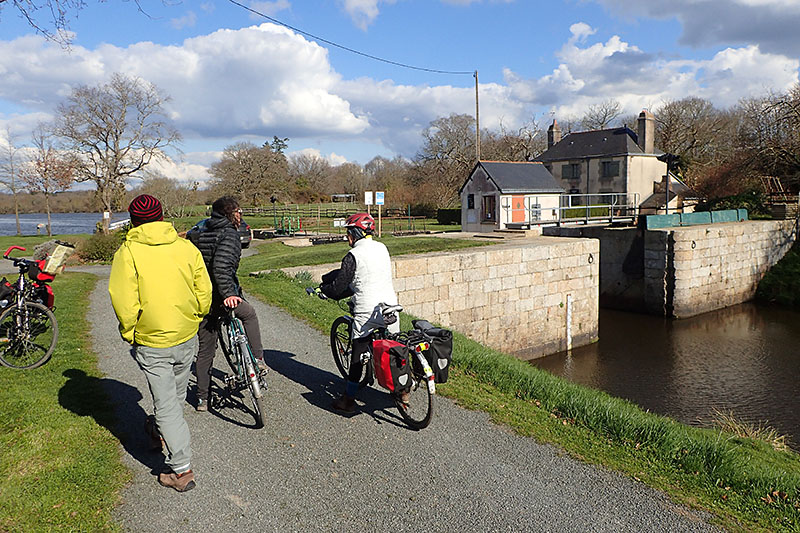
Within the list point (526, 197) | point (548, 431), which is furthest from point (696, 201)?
point (548, 431)

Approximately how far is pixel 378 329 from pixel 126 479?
2326mm

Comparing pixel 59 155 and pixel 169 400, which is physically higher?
pixel 59 155

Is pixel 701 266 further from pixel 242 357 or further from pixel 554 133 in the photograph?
pixel 554 133

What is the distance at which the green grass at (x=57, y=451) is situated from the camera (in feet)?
11.8

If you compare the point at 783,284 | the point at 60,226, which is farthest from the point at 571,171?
the point at 60,226

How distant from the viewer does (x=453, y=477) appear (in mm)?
4297

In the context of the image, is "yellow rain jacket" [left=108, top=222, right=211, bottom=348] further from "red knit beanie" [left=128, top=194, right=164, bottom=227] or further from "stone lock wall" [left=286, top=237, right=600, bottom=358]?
"stone lock wall" [left=286, top=237, right=600, bottom=358]

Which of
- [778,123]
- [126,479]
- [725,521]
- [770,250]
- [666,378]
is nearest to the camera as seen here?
[725,521]

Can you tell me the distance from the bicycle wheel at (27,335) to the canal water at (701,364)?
1043 cm

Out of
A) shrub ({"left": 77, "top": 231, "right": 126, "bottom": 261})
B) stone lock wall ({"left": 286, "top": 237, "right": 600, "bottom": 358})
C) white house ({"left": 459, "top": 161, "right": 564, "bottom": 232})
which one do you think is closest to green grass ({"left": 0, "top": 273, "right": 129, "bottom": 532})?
stone lock wall ({"left": 286, "top": 237, "right": 600, "bottom": 358})

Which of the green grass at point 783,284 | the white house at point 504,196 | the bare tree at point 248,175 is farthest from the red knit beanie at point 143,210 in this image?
the bare tree at point 248,175

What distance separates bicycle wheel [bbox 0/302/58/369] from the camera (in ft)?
21.1

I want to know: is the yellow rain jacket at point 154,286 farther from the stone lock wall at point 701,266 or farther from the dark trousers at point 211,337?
the stone lock wall at point 701,266

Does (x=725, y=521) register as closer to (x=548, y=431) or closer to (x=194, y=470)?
(x=548, y=431)
